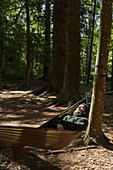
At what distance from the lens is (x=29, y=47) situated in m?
9.49

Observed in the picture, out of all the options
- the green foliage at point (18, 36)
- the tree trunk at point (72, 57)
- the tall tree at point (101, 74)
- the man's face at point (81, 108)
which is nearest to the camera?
the tall tree at point (101, 74)

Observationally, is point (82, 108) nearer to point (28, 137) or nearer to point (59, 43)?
point (28, 137)

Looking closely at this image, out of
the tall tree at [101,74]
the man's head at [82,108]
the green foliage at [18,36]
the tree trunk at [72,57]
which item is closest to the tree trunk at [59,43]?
the green foliage at [18,36]

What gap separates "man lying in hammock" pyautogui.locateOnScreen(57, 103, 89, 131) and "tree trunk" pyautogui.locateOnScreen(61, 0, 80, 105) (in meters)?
2.24

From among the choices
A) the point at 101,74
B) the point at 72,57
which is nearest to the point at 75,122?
the point at 101,74

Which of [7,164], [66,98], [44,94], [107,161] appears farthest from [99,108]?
[44,94]

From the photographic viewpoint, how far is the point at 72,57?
5902mm

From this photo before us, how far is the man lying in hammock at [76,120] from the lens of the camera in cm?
322

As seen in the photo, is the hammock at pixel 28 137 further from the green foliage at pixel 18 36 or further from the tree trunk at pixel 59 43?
the tree trunk at pixel 59 43

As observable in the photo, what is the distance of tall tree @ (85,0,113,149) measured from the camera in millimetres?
2627

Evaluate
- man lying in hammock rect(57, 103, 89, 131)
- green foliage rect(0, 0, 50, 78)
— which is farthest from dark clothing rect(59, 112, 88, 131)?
green foliage rect(0, 0, 50, 78)

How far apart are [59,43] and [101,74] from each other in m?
5.18

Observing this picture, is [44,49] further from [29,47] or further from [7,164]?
[7,164]

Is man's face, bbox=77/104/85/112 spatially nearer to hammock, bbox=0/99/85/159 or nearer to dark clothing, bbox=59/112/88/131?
dark clothing, bbox=59/112/88/131
